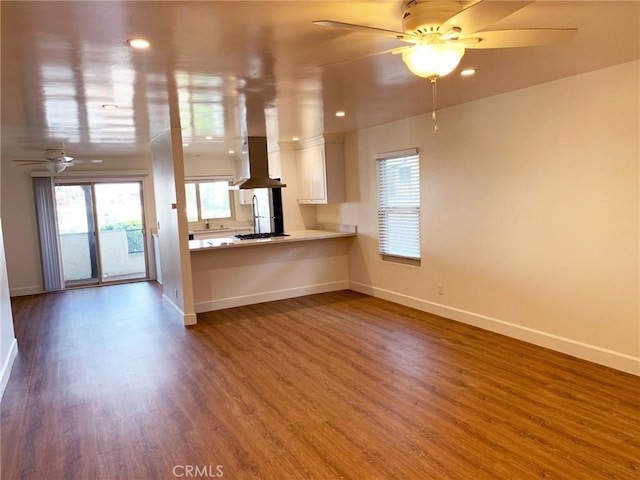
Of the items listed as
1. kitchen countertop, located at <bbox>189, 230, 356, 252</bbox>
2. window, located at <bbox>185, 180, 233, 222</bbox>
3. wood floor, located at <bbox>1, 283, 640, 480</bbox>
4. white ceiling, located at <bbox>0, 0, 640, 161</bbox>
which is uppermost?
white ceiling, located at <bbox>0, 0, 640, 161</bbox>

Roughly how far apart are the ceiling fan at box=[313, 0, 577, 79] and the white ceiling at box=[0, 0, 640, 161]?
0.18 meters

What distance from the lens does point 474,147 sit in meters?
4.69

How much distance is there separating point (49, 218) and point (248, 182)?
4.16m

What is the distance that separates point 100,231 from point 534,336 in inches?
299

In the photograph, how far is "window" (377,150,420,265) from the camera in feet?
18.4

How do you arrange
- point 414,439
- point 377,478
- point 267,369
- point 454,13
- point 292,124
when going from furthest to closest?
1. point 292,124
2. point 267,369
3. point 414,439
4. point 377,478
5. point 454,13

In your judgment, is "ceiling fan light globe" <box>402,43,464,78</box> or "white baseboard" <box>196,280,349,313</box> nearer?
"ceiling fan light globe" <box>402,43,464,78</box>

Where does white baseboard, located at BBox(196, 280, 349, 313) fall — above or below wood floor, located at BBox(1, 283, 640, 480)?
above

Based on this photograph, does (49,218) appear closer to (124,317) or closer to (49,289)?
(49,289)

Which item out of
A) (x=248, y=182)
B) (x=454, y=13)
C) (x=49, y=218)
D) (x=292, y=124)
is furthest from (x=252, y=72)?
(x=49, y=218)

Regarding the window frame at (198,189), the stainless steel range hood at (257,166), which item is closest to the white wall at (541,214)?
the stainless steel range hood at (257,166)

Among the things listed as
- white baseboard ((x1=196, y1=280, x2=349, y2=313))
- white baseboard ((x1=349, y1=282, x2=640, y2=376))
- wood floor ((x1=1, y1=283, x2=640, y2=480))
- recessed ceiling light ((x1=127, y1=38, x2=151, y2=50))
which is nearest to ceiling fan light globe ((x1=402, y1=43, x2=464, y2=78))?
recessed ceiling light ((x1=127, y1=38, x2=151, y2=50))

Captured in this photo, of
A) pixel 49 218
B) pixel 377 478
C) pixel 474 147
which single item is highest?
pixel 474 147

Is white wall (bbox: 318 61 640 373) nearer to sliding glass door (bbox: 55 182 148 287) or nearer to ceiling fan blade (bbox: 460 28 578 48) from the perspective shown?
ceiling fan blade (bbox: 460 28 578 48)
